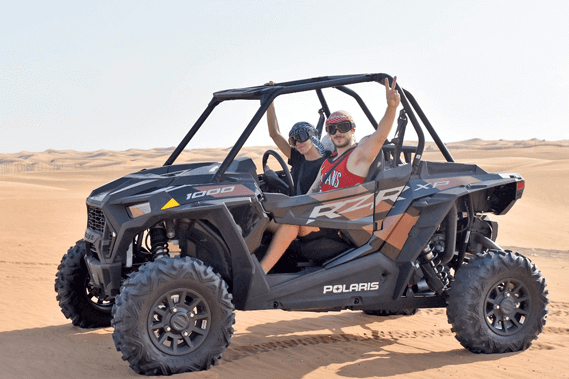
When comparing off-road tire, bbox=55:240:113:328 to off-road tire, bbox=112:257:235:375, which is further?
off-road tire, bbox=55:240:113:328

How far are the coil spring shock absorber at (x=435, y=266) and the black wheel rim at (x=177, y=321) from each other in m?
1.93

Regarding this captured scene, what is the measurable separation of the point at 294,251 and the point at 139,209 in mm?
1376

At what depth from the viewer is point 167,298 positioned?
5.04 meters

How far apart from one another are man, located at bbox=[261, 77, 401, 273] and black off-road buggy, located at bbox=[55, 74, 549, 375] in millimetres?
119

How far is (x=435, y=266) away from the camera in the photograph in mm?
6059

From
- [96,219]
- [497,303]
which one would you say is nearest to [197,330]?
[96,219]

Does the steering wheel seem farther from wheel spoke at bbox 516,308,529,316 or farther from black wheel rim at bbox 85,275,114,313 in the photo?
wheel spoke at bbox 516,308,529,316

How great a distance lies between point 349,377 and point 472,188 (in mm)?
1949

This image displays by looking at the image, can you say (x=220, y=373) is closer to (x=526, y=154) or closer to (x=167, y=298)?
(x=167, y=298)

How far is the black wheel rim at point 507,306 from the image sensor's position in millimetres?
5965

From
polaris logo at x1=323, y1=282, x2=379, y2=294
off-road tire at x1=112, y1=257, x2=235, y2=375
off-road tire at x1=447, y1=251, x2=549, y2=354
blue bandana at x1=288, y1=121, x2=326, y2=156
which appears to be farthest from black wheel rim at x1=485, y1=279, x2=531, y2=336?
off-road tire at x1=112, y1=257, x2=235, y2=375

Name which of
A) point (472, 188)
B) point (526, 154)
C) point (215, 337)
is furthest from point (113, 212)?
point (526, 154)

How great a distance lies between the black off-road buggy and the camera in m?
5.06

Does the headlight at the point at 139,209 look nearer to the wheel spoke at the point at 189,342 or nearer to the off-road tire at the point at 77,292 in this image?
the wheel spoke at the point at 189,342
